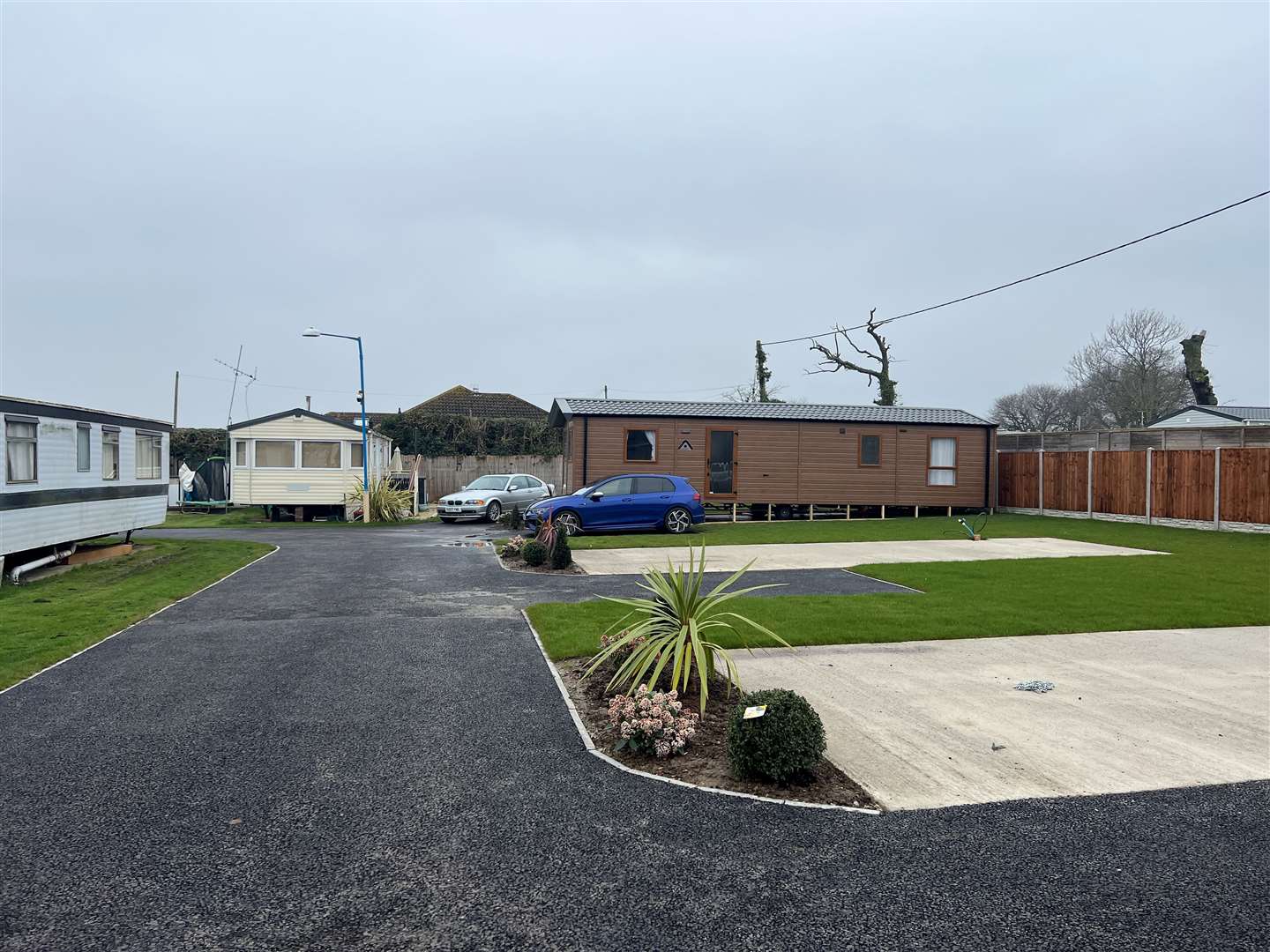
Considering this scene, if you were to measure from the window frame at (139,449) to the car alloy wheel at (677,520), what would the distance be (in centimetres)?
1122

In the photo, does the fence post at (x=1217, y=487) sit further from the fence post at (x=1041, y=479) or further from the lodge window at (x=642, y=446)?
the lodge window at (x=642, y=446)

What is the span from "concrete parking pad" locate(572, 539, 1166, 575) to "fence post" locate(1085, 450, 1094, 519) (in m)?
5.71

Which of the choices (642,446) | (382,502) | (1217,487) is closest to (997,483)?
(1217,487)

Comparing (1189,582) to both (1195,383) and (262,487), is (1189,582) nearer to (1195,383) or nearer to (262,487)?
(262,487)

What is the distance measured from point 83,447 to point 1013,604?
49.3 ft

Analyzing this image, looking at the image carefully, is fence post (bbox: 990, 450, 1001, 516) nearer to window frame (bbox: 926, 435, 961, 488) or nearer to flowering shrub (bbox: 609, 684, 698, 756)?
window frame (bbox: 926, 435, 961, 488)

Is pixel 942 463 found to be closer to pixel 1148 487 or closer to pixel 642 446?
pixel 1148 487

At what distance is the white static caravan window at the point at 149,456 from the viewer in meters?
18.1

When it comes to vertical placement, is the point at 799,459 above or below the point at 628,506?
above

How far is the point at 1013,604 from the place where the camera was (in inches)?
398

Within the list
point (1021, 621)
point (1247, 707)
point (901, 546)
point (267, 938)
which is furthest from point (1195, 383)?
point (267, 938)

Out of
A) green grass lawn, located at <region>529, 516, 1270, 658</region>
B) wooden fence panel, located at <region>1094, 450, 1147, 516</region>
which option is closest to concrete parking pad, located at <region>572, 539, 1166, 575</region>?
green grass lawn, located at <region>529, 516, 1270, 658</region>

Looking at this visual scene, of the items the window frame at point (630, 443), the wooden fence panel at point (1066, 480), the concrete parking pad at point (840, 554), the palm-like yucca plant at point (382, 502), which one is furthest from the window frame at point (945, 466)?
the palm-like yucca plant at point (382, 502)

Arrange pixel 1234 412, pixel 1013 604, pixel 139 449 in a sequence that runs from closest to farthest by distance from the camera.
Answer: pixel 1013 604 < pixel 139 449 < pixel 1234 412
